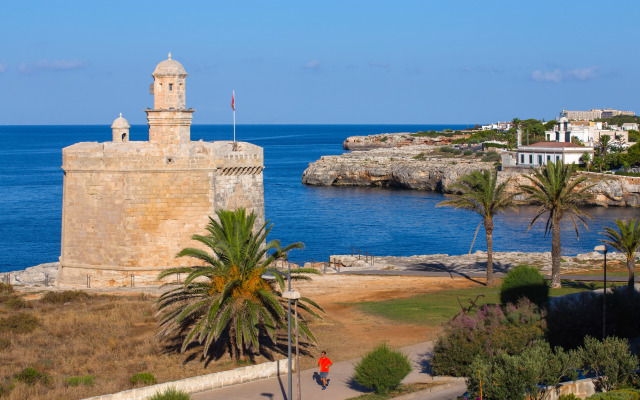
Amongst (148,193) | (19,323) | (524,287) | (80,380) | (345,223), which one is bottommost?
(345,223)

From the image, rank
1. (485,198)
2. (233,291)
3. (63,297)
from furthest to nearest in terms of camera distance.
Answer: (485,198) → (63,297) → (233,291)

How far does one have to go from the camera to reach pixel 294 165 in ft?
486

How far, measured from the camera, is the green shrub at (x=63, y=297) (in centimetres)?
2959

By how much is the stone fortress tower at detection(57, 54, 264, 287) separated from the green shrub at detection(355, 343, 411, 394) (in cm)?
1490

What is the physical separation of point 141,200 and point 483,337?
17370mm

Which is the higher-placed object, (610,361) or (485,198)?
(485,198)

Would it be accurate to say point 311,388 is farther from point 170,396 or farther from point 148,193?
point 148,193

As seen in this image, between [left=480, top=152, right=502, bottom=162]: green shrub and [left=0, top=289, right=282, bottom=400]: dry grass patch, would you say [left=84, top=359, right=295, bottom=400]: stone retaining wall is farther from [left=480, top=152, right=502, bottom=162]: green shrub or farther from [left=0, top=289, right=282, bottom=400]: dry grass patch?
[left=480, top=152, right=502, bottom=162]: green shrub

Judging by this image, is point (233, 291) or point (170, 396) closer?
point (170, 396)

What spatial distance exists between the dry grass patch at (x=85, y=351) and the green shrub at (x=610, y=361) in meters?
9.02

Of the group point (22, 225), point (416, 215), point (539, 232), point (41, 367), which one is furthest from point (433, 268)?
point (22, 225)

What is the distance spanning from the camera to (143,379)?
19.9m

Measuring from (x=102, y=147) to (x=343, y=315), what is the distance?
1299 cm

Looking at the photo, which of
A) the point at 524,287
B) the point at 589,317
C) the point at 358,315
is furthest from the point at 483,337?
the point at 358,315
